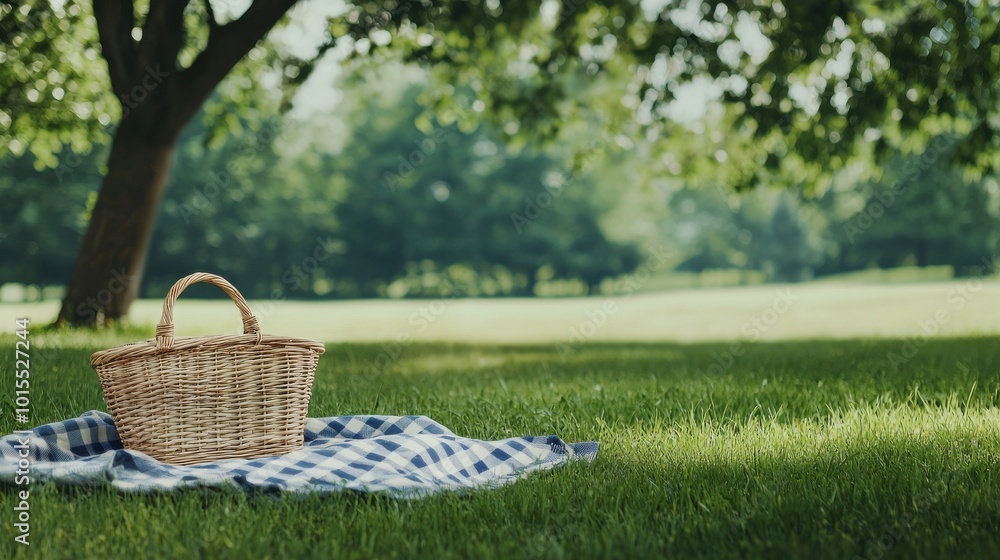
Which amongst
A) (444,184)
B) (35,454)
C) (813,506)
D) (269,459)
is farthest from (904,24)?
(444,184)

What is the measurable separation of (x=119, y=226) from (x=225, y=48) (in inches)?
104

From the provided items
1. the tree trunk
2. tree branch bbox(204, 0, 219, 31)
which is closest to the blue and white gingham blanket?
the tree trunk

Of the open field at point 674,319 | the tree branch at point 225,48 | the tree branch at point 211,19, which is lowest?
the open field at point 674,319

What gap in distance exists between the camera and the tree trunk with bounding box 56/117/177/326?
31.2 feet

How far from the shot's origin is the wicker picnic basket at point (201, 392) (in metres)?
3.22

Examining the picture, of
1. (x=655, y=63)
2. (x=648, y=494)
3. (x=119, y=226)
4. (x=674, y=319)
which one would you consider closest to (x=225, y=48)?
(x=119, y=226)

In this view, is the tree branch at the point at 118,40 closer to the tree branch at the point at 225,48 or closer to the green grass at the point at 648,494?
the tree branch at the point at 225,48

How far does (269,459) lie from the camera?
3.36m

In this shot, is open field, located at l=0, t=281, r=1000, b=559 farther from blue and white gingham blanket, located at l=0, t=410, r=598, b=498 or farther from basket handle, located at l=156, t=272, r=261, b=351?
basket handle, located at l=156, t=272, r=261, b=351

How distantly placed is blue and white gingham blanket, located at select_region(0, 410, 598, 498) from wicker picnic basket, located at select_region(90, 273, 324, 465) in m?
0.12

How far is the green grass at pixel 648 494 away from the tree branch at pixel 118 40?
4.87m

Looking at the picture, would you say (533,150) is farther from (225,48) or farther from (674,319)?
(674,319)

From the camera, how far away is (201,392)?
329cm

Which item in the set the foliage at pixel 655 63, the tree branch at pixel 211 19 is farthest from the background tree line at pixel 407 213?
the tree branch at pixel 211 19
